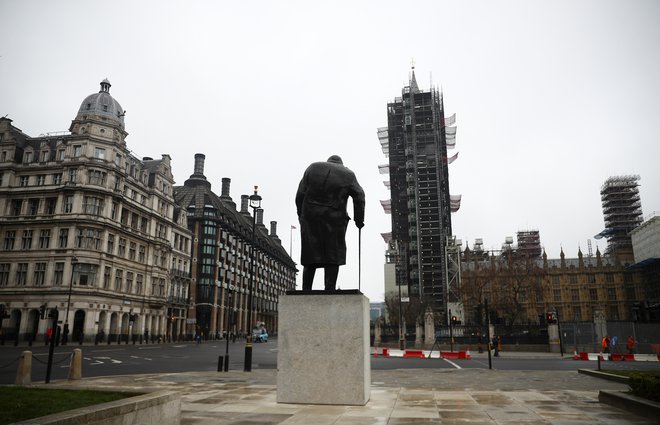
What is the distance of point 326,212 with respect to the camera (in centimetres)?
1000

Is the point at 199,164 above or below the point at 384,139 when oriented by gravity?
below

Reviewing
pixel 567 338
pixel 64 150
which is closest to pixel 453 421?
pixel 567 338

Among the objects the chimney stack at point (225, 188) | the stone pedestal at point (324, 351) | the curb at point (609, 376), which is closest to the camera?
the stone pedestal at point (324, 351)

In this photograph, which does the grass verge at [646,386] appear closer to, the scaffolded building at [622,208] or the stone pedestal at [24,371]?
the stone pedestal at [24,371]

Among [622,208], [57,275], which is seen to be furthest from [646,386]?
[622,208]

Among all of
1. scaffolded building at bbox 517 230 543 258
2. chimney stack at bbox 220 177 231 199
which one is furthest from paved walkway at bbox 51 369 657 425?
scaffolded building at bbox 517 230 543 258

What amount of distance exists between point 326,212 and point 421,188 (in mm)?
84420

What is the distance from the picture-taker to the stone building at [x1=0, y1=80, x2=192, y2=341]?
50.1m

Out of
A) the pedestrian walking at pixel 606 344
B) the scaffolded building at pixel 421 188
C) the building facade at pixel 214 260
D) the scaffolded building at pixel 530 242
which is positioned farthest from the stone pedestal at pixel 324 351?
the scaffolded building at pixel 530 242

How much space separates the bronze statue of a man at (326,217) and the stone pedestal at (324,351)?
610mm

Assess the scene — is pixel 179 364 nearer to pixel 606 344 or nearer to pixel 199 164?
pixel 606 344

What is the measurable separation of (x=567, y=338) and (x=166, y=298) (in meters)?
50.7

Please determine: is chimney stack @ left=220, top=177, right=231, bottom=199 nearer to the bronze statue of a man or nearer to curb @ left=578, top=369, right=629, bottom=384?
curb @ left=578, top=369, right=629, bottom=384

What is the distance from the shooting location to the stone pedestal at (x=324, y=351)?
9.00 metres
